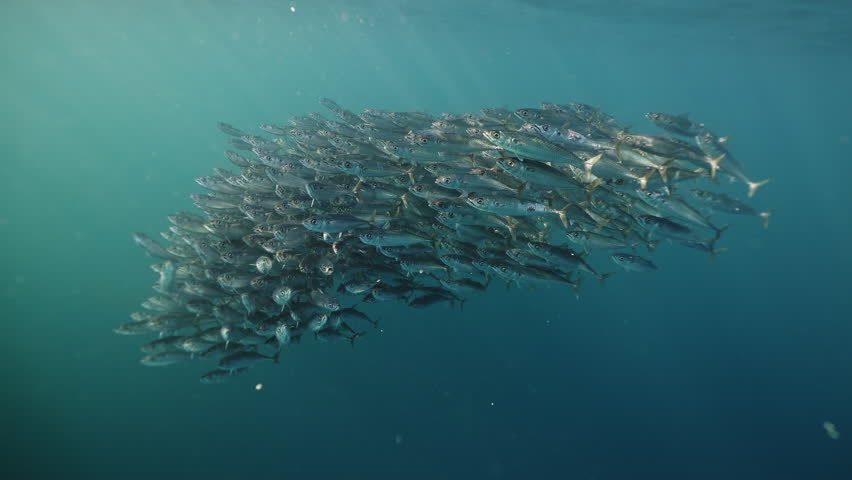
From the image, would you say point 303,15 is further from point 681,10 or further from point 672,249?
point 672,249

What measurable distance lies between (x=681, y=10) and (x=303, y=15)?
35544 mm

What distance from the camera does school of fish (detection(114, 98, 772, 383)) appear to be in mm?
4980

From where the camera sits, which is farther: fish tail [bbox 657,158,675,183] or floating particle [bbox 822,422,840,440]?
floating particle [bbox 822,422,840,440]

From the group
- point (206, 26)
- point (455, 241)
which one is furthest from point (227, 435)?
point (206, 26)

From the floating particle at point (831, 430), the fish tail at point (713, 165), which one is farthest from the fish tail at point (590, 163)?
the floating particle at point (831, 430)

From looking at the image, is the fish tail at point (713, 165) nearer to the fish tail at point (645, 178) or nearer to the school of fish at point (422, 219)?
the school of fish at point (422, 219)

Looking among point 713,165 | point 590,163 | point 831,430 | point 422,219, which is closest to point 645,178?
point 590,163

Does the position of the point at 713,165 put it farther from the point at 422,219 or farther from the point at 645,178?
the point at 422,219

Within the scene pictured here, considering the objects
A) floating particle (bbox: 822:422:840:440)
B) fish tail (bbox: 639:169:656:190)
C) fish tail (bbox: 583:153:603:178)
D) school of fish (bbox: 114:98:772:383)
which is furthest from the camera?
floating particle (bbox: 822:422:840:440)

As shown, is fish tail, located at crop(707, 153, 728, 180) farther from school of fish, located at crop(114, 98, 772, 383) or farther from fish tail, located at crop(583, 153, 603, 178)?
fish tail, located at crop(583, 153, 603, 178)

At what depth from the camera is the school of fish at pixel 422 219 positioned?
4.98 meters

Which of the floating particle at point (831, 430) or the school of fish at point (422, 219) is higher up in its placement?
the school of fish at point (422, 219)

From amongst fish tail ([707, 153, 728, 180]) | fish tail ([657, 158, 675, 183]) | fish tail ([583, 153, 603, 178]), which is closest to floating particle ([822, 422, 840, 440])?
fish tail ([707, 153, 728, 180])

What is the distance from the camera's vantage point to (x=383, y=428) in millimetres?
10141
